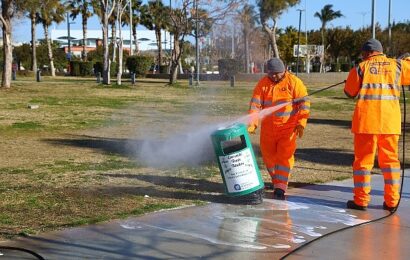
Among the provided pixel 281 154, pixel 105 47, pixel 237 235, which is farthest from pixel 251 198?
pixel 105 47

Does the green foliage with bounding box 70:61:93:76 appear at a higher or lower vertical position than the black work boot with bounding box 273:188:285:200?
higher

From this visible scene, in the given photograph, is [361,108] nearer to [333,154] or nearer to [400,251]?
[400,251]

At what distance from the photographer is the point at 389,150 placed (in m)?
6.19

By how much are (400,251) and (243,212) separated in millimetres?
1765

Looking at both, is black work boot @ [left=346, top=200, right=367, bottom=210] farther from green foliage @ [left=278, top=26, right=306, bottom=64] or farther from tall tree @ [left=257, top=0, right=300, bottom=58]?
green foliage @ [left=278, top=26, right=306, bottom=64]

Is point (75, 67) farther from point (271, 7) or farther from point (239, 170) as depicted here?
point (239, 170)

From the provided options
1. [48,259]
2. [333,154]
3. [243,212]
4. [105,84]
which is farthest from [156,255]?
[105,84]

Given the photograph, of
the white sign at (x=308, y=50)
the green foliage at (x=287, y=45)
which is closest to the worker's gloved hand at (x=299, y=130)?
the white sign at (x=308, y=50)

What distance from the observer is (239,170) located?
6375mm

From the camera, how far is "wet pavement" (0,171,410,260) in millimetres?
4852

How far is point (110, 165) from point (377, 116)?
4.27 m

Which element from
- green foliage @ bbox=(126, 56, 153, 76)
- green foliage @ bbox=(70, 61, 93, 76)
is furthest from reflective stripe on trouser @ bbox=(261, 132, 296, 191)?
green foliage @ bbox=(70, 61, 93, 76)

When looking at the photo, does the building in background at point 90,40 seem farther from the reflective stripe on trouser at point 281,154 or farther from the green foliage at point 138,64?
the reflective stripe on trouser at point 281,154

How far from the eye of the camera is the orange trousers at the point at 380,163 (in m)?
6.15
